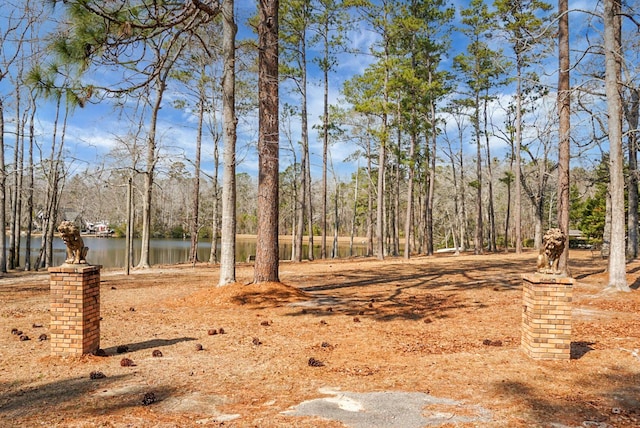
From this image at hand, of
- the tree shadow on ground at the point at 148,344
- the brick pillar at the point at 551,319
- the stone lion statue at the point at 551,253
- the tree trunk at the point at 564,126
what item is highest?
the tree trunk at the point at 564,126

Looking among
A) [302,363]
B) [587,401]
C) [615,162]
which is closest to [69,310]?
[302,363]

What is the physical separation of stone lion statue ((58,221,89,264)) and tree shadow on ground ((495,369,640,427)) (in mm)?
4197

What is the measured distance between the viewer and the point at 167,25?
19.1ft

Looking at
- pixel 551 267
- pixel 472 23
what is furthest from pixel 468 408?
pixel 472 23

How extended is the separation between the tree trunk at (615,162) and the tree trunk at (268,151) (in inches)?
273

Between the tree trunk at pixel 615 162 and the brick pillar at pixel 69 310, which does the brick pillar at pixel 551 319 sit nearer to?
the brick pillar at pixel 69 310

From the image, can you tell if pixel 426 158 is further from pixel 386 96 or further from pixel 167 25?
pixel 167 25

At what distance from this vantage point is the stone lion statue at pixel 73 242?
13.7 ft

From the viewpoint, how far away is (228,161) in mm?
8664

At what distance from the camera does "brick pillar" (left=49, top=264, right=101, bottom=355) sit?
411cm

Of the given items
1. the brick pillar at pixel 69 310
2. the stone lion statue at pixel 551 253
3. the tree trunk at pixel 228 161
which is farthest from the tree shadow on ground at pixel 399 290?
the brick pillar at pixel 69 310

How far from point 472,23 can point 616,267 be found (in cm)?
1788

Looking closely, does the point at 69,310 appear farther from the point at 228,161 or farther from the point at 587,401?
the point at 228,161

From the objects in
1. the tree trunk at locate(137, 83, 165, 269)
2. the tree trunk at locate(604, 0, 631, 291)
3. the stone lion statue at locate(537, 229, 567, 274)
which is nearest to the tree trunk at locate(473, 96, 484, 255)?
the tree trunk at locate(604, 0, 631, 291)
